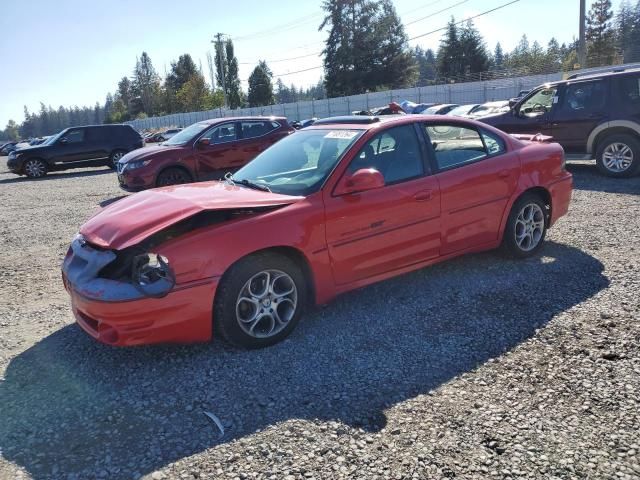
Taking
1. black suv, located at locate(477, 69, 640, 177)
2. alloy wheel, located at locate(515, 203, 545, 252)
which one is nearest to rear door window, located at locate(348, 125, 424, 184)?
alloy wheel, located at locate(515, 203, 545, 252)

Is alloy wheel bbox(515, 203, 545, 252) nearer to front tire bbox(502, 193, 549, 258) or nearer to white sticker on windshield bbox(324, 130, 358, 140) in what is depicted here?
front tire bbox(502, 193, 549, 258)

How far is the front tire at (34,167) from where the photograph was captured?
17719 mm

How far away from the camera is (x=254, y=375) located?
3381 millimetres

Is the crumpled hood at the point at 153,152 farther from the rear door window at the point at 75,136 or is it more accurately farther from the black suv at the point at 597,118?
the rear door window at the point at 75,136

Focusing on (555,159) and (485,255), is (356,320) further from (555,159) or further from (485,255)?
(555,159)

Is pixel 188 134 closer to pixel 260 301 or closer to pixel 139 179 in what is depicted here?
pixel 139 179

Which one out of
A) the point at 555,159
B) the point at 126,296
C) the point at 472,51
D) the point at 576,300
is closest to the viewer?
the point at 126,296

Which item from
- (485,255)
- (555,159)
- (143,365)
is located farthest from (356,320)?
(555,159)

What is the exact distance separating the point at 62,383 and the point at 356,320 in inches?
84.7

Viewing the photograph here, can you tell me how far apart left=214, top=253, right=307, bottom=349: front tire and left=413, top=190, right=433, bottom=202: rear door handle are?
47.9 inches

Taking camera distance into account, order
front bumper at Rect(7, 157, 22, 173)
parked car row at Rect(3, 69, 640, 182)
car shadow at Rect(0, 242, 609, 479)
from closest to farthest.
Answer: car shadow at Rect(0, 242, 609, 479), parked car row at Rect(3, 69, 640, 182), front bumper at Rect(7, 157, 22, 173)

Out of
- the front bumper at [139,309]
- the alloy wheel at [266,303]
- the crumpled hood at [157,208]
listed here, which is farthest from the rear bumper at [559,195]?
the front bumper at [139,309]

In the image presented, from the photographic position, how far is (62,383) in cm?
341

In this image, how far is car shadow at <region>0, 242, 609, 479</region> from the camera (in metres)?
2.79
